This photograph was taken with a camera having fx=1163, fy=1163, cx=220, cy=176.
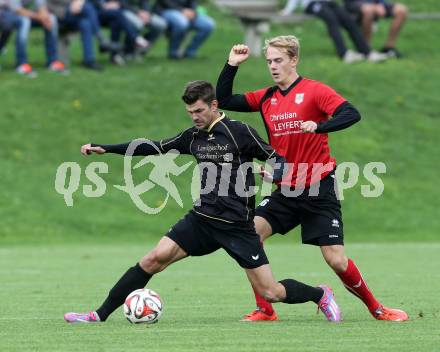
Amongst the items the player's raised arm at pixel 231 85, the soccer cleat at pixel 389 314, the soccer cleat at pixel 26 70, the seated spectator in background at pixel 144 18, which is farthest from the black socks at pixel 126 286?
the soccer cleat at pixel 26 70

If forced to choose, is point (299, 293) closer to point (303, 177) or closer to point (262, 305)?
point (262, 305)

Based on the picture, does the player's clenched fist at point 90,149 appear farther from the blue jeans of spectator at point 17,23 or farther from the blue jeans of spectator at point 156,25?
the blue jeans of spectator at point 156,25

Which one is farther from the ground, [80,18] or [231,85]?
[231,85]

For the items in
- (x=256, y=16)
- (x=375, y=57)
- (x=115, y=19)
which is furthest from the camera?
(x=375, y=57)

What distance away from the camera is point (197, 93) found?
8953mm

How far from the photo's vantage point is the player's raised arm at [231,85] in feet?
32.2

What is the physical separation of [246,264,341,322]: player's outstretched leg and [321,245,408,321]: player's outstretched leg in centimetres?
21

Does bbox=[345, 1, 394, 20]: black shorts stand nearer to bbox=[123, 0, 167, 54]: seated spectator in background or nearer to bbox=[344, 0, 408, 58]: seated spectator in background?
bbox=[344, 0, 408, 58]: seated spectator in background

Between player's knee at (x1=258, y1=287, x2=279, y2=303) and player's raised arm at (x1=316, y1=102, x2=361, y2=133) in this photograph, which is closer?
player's raised arm at (x1=316, y1=102, x2=361, y2=133)

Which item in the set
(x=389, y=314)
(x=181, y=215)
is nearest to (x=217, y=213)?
(x=389, y=314)

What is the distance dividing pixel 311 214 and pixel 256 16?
17.2 m

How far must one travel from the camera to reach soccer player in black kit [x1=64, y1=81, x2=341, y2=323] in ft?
29.8

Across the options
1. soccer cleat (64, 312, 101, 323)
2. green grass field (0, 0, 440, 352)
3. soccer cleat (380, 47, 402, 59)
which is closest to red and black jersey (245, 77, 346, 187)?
green grass field (0, 0, 440, 352)

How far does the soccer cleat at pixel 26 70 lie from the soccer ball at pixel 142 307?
1614cm
